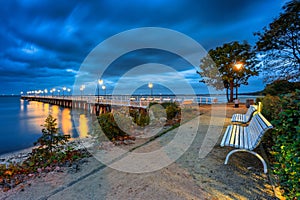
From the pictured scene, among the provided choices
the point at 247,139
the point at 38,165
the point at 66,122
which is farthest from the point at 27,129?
the point at 247,139

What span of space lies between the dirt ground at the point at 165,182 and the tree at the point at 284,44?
9.10m

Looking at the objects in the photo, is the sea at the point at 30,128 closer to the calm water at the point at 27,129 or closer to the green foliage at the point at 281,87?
the calm water at the point at 27,129

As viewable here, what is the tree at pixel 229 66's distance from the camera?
18.8 m

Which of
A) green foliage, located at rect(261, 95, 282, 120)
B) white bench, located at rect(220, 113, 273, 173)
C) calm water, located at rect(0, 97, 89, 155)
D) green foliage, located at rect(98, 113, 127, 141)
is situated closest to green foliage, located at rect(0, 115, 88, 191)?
green foliage, located at rect(98, 113, 127, 141)

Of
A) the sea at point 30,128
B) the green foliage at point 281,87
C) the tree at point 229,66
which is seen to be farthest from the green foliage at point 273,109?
the tree at point 229,66

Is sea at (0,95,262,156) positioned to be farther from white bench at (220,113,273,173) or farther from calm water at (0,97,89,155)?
white bench at (220,113,273,173)

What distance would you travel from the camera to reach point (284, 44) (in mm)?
9883

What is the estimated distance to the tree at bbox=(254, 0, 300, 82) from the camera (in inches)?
361

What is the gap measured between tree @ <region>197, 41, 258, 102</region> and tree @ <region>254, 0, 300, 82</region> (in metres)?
7.92

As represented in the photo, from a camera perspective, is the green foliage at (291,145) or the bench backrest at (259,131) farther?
the bench backrest at (259,131)

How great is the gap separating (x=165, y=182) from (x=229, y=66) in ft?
65.3

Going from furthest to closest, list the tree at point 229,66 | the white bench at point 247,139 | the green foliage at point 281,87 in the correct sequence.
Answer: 1. the tree at point 229,66
2. the green foliage at point 281,87
3. the white bench at point 247,139

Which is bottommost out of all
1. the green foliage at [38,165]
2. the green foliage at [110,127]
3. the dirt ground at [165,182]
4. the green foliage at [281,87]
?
the green foliage at [38,165]

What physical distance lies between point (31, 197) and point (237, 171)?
335cm
